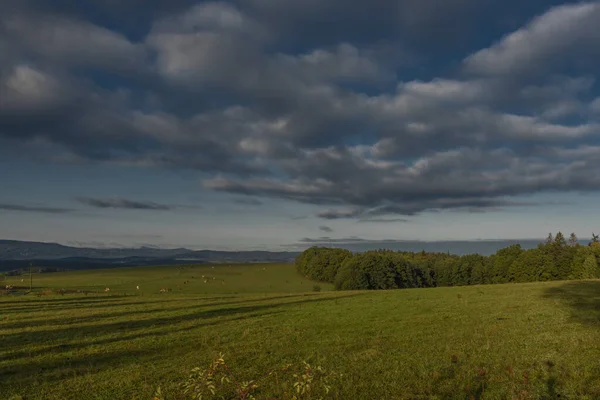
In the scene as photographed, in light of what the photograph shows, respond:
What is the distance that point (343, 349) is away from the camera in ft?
60.8

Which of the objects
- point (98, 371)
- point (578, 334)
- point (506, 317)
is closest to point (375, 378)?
point (98, 371)

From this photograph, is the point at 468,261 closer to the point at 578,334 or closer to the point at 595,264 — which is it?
the point at 595,264

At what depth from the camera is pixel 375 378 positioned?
1377cm

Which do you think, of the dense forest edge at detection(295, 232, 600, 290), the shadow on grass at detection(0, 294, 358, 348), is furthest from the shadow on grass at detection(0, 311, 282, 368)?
the dense forest edge at detection(295, 232, 600, 290)

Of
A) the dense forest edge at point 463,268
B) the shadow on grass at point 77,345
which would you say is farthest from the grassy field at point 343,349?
the dense forest edge at point 463,268

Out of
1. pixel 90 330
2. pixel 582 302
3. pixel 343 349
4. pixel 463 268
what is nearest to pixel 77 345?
pixel 90 330

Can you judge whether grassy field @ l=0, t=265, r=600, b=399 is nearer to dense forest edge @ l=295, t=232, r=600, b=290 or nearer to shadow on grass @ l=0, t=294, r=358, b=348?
shadow on grass @ l=0, t=294, r=358, b=348

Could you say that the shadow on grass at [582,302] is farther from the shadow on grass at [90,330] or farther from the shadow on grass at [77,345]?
the shadow on grass at [90,330]

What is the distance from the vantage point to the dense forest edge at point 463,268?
11256 cm

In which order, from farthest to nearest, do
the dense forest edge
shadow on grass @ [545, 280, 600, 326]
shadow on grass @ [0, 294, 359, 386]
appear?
1. the dense forest edge
2. shadow on grass @ [545, 280, 600, 326]
3. shadow on grass @ [0, 294, 359, 386]

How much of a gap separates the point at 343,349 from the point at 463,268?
13895 cm

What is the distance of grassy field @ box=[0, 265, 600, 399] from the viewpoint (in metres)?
12.8

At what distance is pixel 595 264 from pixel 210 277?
11698 cm

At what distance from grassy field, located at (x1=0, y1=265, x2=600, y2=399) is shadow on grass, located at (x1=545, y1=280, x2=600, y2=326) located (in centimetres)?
14
